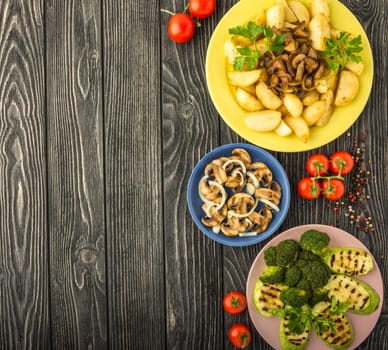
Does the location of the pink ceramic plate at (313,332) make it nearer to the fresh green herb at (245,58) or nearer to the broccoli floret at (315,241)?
the broccoli floret at (315,241)

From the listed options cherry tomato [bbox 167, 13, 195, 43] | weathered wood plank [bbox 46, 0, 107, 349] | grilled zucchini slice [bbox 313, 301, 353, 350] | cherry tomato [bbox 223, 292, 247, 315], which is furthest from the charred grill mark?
cherry tomato [bbox 167, 13, 195, 43]

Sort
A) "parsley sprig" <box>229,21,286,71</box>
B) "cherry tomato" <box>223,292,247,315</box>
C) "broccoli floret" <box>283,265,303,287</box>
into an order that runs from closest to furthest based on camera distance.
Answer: "parsley sprig" <box>229,21,286,71</box> → "broccoli floret" <box>283,265,303,287</box> → "cherry tomato" <box>223,292,247,315</box>

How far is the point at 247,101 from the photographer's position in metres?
1.84

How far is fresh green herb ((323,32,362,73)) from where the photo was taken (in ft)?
5.85

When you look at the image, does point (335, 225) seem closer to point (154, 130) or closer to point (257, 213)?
point (257, 213)

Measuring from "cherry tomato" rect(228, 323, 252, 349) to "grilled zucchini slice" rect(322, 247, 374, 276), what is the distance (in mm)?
429

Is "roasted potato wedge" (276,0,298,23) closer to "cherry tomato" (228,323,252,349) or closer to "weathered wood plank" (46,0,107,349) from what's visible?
"weathered wood plank" (46,0,107,349)

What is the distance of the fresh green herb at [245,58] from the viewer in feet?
5.81

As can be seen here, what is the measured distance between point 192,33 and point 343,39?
0.58 meters

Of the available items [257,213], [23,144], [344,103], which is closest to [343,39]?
[344,103]

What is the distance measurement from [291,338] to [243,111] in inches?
35.5

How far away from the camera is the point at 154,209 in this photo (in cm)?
206

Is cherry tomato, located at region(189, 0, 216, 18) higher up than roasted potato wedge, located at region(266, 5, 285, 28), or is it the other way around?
cherry tomato, located at region(189, 0, 216, 18)

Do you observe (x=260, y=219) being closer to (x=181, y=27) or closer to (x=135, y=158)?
(x=135, y=158)
